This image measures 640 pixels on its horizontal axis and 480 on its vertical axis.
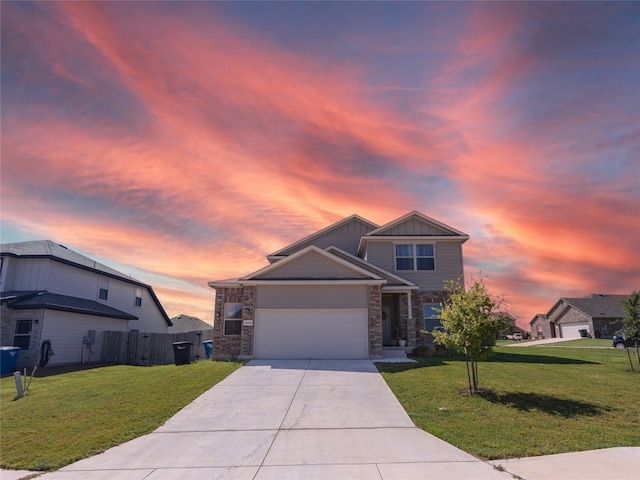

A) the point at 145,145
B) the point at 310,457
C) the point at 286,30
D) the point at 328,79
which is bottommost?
the point at 310,457

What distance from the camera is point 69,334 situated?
22.6 m

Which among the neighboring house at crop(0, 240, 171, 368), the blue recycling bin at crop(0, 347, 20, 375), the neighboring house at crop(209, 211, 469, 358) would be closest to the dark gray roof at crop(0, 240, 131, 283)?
the neighboring house at crop(0, 240, 171, 368)

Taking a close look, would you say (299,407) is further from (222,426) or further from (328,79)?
(328,79)

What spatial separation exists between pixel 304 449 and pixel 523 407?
5.71 meters

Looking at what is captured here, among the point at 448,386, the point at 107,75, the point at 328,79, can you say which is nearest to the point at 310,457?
the point at 448,386

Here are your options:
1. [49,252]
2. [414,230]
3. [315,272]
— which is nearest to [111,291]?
[49,252]

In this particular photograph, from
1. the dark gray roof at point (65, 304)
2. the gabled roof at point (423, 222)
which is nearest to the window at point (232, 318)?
the gabled roof at point (423, 222)

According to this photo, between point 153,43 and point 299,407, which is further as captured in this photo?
point 153,43

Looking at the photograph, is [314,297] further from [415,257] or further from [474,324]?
[474,324]

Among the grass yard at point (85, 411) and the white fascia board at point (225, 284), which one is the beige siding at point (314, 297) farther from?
the grass yard at point (85, 411)

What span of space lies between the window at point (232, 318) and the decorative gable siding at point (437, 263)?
7.77m

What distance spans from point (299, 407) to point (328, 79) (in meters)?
9.66

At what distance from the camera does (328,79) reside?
12789mm

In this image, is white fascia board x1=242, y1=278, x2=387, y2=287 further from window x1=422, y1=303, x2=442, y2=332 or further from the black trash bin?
window x1=422, y1=303, x2=442, y2=332
